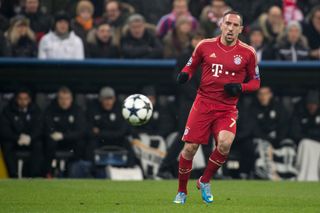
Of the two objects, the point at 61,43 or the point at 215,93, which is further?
the point at 61,43

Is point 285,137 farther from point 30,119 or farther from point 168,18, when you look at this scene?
point 30,119

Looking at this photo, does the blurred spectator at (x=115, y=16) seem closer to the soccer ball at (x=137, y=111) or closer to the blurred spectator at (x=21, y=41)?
the blurred spectator at (x=21, y=41)

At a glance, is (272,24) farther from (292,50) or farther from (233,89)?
(233,89)

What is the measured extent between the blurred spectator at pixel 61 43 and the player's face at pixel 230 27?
230 inches

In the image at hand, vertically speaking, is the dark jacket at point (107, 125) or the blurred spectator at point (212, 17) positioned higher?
the blurred spectator at point (212, 17)

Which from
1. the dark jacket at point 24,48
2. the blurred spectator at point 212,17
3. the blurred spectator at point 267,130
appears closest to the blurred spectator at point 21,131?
the dark jacket at point 24,48

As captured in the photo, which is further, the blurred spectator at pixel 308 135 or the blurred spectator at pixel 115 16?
the blurred spectator at pixel 115 16

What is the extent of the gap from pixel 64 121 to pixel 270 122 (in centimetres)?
377

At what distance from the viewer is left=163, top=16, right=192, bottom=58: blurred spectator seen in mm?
16766

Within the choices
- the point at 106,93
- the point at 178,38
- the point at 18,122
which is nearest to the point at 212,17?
the point at 178,38

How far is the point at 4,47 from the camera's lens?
16.5m

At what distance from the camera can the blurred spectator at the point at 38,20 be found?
55.5 feet

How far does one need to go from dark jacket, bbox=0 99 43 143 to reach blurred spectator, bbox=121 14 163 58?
1982 mm

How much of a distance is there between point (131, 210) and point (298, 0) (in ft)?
31.4
